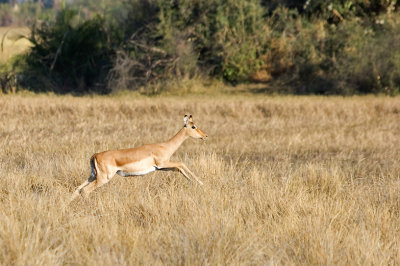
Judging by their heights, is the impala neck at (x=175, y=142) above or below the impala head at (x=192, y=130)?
below

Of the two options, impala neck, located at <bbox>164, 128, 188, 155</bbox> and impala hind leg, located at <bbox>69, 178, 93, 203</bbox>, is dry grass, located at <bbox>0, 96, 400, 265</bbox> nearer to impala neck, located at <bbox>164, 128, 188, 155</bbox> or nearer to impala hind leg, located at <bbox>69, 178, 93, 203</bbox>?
impala hind leg, located at <bbox>69, 178, 93, 203</bbox>

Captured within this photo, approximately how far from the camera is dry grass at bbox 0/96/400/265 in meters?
5.03

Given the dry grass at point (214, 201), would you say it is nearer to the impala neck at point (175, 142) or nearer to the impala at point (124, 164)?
the impala at point (124, 164)

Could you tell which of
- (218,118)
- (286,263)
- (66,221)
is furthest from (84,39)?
(286,263)

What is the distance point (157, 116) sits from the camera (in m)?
17.2

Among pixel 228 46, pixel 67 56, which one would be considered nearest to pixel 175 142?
pixel 228 46

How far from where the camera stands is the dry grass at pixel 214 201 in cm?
503

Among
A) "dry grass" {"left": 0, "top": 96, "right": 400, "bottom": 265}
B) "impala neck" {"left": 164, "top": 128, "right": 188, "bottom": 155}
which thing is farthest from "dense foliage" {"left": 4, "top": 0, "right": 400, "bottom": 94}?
"impala neck" {"left": 164, "top": 128, "right": 188, "bottom": 155}

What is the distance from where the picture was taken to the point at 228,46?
82.9ft

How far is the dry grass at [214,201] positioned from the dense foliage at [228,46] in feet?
27.6

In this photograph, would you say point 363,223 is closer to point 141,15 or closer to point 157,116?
point 157,116

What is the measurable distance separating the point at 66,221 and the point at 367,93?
59.6 feet

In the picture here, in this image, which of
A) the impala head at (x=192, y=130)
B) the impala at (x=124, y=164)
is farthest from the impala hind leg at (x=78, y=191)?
the impala head at (x=192, y=130)

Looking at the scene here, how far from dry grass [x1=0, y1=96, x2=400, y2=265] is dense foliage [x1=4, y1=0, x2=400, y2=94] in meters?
8.41
